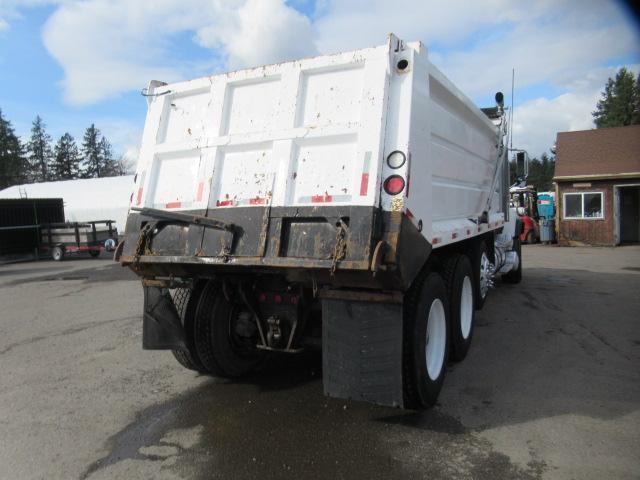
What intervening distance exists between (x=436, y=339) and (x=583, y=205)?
1936 centimetres

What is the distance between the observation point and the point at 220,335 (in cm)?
477

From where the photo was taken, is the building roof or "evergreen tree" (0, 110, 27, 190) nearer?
the building roof

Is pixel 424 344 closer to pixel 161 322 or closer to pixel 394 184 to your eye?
pixel 394 184

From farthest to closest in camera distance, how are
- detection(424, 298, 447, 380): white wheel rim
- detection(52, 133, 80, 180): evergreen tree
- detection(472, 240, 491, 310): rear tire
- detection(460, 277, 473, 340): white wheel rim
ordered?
detection(52, 133, 80, 180): evergreen tree → detection(472, 240, 491, 310): rear tire → detection(460, 277, 473, 340): white wheel rim → detection(424, 298, 447, 380): white wheel rim

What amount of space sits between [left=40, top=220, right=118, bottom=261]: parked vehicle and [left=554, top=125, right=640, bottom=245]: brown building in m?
18.9

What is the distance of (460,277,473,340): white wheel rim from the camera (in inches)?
214

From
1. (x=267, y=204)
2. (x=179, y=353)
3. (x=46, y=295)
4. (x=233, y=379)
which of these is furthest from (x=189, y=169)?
(x=46, y=295)

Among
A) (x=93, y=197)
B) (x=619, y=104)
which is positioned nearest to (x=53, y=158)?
(x=93, y=197)

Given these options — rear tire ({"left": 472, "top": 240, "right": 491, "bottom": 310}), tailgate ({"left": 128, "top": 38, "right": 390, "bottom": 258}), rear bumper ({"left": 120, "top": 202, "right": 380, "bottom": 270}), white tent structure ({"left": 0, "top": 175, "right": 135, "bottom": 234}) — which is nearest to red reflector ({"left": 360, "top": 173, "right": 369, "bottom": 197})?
tailgate ({"left": 128, "top": 38, "right": 390, "bottom": 258})

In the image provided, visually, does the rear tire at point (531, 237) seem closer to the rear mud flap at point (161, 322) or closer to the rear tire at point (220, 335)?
the rear tire at point (220, 335)

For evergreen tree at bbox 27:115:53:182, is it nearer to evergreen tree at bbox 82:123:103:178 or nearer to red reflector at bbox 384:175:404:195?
evergreen tree at bbox 82:123:103:178

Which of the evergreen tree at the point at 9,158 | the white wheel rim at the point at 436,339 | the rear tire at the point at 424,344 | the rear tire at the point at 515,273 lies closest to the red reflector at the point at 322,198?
the rear tire at the point at 424,344

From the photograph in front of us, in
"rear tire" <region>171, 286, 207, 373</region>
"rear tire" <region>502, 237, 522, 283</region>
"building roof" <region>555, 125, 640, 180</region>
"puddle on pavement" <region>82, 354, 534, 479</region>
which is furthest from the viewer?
"building roof" <region>555, 125, 640, 180</region>

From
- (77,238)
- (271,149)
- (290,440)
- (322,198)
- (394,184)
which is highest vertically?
(77,238)
